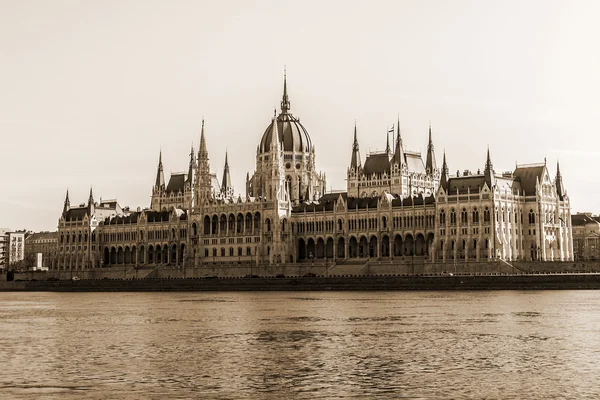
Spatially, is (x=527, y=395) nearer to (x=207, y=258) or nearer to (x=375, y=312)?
(x=375, y=312)

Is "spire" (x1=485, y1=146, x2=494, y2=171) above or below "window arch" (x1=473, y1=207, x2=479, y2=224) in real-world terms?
above

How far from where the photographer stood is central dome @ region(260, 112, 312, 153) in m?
180

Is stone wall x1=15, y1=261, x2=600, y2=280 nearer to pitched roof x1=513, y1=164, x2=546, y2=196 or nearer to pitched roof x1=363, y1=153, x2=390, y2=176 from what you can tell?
pitched roof x1=513, y1=164, x2=546, y2=196

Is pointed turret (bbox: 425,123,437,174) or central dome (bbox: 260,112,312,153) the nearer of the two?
pointed turret (bbox: 425,123,437,174)

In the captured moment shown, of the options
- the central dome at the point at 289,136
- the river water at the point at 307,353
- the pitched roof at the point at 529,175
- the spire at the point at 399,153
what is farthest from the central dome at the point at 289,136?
the river water at the point at 307,353

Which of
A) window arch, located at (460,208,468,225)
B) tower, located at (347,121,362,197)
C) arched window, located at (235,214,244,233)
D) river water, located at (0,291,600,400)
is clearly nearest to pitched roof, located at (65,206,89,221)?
arched window, located at (235,214,244,233)

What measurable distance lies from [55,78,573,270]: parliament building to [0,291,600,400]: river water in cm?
6156

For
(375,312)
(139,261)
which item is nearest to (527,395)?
(375,312)

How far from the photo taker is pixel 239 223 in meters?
166

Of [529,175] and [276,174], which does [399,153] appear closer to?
[276,174]

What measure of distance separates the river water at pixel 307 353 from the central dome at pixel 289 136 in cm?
10286

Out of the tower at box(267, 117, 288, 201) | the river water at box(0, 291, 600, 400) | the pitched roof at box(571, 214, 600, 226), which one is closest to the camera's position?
the river water at box(0, 291, 600, 400)

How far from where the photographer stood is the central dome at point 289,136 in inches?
7106

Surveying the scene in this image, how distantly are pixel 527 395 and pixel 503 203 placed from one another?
354 feet
